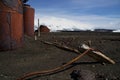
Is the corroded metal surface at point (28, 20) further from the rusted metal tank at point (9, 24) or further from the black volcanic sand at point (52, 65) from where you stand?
the black volcanic sand at point (52, 65)

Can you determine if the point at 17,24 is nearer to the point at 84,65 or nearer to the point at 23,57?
the point at 23,57

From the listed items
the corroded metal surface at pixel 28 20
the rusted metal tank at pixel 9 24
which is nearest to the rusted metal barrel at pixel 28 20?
the corroded metal surface at pixel 28 20

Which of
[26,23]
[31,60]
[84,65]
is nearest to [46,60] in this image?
[31,60]

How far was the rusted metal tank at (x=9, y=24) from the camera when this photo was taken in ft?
22.4

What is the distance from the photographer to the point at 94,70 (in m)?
5.00

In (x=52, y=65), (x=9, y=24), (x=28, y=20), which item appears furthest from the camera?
(x=28, y=20)

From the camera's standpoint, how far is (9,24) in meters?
6.90

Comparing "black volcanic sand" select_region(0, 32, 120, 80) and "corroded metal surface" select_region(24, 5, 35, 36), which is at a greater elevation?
"corroded metal surface" select_region(24, 5, 35, 36)

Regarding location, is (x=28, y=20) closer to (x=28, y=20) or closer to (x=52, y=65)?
(x=28, y=20)

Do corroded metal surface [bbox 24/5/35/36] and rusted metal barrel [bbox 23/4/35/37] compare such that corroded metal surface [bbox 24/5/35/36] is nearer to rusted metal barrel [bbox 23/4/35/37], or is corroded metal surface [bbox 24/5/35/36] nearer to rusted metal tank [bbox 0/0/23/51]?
rusted metal barrel [bbox 23/4/35/37]

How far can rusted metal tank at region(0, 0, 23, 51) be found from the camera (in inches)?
269

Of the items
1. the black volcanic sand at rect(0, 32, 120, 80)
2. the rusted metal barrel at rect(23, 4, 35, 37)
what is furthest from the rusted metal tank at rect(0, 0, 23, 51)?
the rusted metal barrel at rect(23, 4, 35, 37)

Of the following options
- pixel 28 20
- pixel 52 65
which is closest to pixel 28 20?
pixel 28 20

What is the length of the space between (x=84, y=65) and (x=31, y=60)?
1.26 metres
